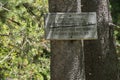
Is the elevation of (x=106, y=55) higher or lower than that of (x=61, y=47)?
lower

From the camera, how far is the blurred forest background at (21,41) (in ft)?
19.1

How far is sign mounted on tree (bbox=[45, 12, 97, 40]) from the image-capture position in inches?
147

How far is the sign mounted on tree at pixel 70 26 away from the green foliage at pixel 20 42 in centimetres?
201

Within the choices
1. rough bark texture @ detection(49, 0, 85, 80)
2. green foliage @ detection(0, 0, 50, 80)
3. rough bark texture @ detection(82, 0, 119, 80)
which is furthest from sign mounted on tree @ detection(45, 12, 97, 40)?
green foliage @ detection(0, 0, 50, 80)

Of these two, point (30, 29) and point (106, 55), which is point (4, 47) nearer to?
point (30, 29)

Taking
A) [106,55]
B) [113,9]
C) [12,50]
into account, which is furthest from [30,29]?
[113,9]

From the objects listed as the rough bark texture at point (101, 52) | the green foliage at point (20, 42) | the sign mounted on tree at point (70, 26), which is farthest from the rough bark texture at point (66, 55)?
the green foliage at point (20, 42)

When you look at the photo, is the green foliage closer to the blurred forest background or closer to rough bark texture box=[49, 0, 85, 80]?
the blurred forest background

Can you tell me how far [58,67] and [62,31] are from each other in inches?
16.5

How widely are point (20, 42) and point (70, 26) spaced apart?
7.47 ft

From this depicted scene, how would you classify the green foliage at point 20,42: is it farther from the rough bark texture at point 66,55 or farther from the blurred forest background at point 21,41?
the rough bark texture at point 66,55

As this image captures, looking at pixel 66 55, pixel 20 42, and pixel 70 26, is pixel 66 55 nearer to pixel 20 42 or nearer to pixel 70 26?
pixel 70 26

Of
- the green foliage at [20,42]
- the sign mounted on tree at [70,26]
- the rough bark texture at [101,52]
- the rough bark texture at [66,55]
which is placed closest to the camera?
the sign mounted on tree at [70,26]

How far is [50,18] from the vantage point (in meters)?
3.80
